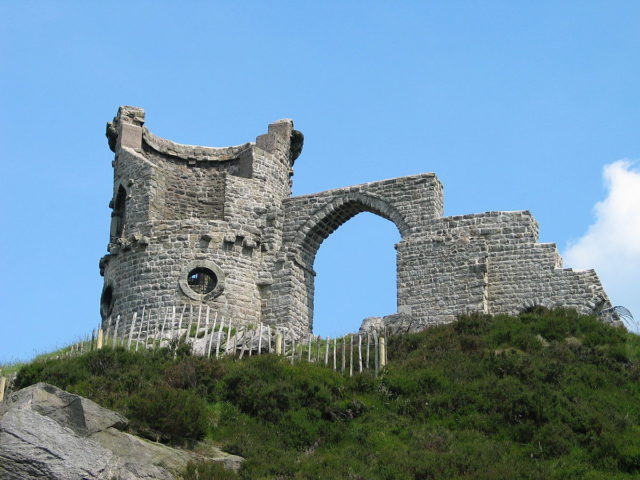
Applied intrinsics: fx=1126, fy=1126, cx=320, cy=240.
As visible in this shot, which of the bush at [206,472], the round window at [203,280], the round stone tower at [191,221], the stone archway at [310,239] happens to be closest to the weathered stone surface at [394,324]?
the stone archway at [310,239]

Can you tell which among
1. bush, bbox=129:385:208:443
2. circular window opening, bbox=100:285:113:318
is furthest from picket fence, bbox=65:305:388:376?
bush, bbox=129:385:208:443

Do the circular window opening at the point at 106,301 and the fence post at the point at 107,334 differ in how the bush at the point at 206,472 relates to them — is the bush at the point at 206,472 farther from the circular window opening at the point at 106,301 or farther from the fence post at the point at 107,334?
the circular window opening at the point at 106,301

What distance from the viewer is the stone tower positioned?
2989 centimetres

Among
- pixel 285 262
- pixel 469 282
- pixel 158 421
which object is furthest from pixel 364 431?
pixel 285 262

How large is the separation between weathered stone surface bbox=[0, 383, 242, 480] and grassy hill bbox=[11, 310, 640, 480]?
0.65 metres

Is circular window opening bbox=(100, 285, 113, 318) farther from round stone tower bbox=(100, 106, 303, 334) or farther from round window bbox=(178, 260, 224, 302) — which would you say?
round window bbox=(178, 260, 224, 302)

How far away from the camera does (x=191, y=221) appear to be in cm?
3209

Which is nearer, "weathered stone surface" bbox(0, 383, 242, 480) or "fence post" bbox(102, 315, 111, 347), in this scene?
"weathered stone surface" bbox(0, 383, 242, 480)

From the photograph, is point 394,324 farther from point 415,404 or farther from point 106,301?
point 106,301

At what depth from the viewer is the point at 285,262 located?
32.4 m

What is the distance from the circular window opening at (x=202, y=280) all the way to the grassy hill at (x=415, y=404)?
6.13 meters

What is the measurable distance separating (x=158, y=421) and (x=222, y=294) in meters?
11.1

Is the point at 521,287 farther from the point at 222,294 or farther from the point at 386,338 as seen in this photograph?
the point at 222,294

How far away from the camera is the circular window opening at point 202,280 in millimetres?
31656
